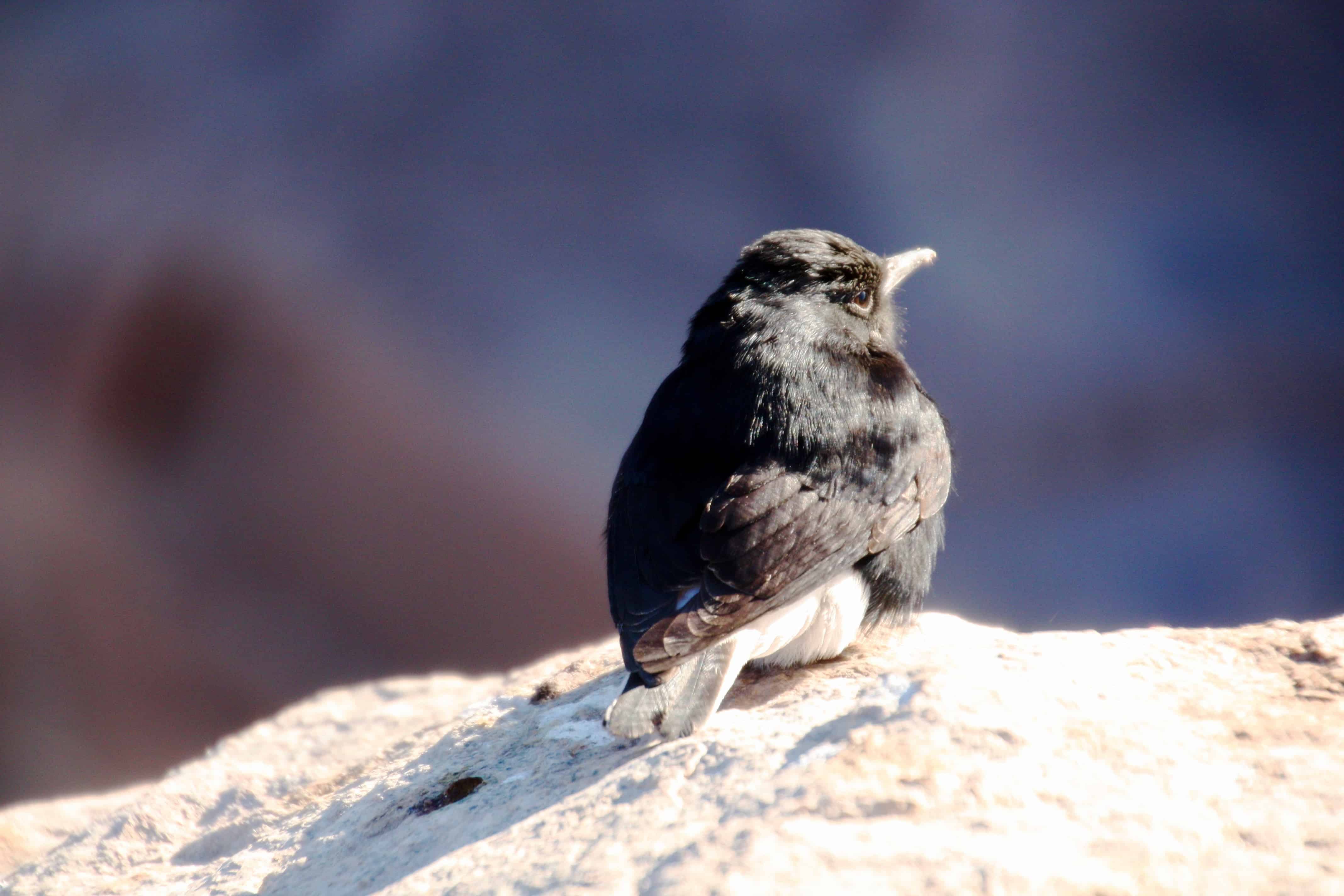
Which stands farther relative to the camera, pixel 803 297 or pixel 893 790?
pixel 803 297

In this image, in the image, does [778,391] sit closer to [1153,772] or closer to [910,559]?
[910,559]

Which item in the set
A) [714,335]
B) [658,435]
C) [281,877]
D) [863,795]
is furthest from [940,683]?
[281,877]

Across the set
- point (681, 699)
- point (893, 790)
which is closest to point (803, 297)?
point (681, 699)

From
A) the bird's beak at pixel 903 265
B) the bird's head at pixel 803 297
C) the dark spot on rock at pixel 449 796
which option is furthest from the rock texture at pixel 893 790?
the bird's beak at pixel 903 265

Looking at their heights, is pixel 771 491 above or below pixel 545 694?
above

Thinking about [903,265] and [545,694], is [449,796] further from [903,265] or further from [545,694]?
[903,265]

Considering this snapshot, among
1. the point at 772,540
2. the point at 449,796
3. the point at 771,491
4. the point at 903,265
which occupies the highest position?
the point at 903,265
